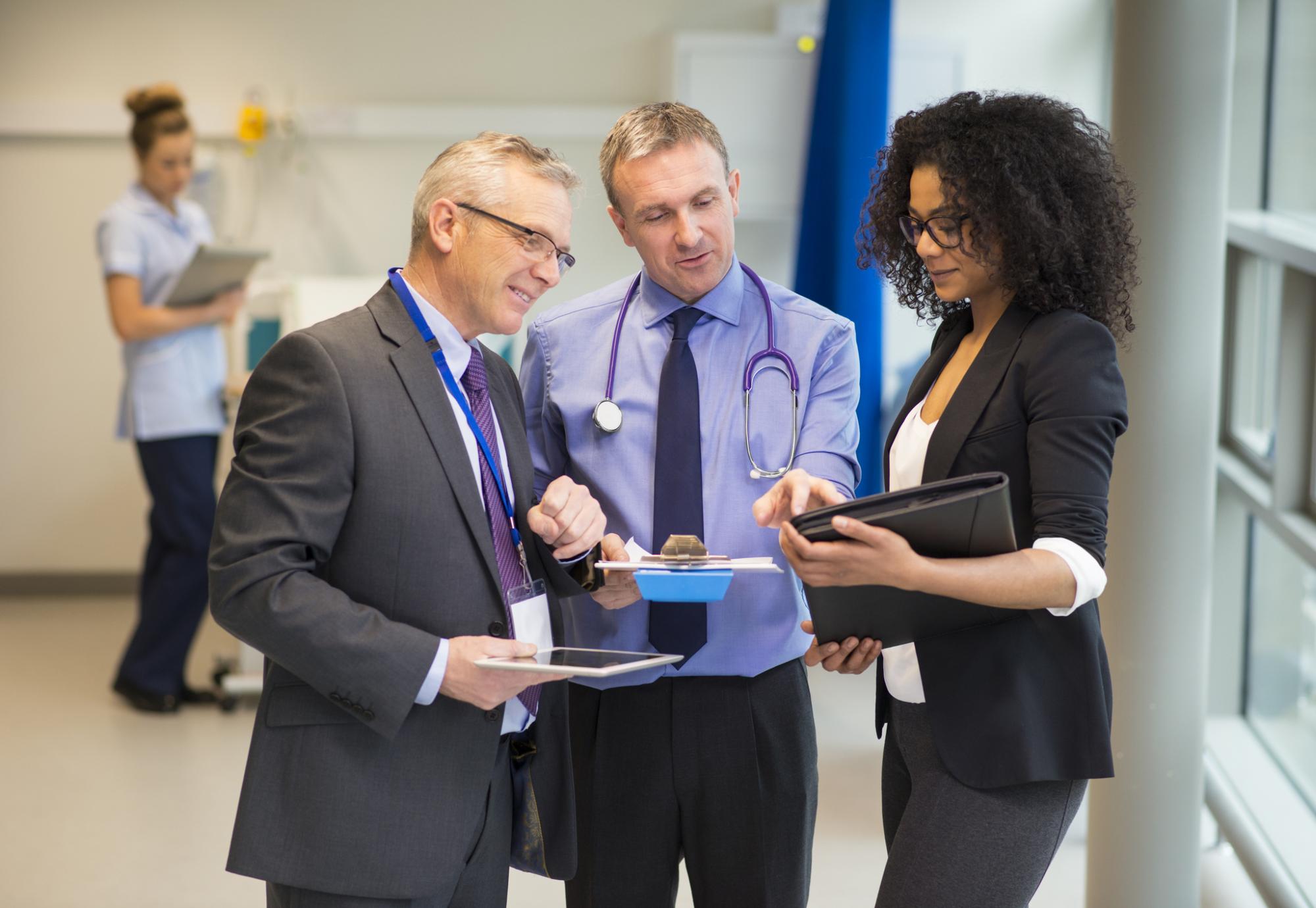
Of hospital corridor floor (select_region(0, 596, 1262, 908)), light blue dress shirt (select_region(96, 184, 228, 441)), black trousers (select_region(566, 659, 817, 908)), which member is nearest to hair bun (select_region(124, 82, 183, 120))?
light blue dress shirt (select_region(96, 184, 228, 441))

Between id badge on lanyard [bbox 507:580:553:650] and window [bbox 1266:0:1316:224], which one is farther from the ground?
window [bbox 1266:0:1316:224]

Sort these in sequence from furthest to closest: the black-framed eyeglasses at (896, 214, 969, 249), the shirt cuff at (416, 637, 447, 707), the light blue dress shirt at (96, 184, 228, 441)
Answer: the light blue dress shirt at (96, 184, 228, 441), the black-framed eyeglasses at (896, 214, 969, 249), the shirt cuff at (416, 637, 447, 707)

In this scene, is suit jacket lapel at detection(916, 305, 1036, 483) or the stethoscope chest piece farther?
the stethoscope chest piece

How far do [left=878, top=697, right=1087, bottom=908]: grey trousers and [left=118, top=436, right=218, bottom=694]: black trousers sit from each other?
10.9 feet

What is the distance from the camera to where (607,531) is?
1894 millimetres

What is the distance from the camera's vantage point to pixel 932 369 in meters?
1.69

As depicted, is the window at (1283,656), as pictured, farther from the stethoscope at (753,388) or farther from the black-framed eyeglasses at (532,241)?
the black-framed eyeglasses at (532,241)

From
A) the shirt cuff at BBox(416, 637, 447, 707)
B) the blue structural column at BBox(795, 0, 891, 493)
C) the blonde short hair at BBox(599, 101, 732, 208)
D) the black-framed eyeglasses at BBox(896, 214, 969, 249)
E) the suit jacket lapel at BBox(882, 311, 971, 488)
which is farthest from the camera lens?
the blue structural column at BBox(795, 0, 891, 493)

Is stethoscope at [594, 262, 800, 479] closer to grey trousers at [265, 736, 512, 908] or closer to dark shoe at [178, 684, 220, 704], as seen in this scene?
grey trousers at [265, 736, 512, 908]

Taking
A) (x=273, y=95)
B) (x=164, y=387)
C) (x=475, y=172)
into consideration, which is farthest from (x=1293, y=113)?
(x=273, y=95)

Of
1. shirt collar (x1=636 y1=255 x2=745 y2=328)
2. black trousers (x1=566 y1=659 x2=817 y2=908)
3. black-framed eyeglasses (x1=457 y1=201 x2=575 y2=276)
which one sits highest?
black-framed eyeglasses (x1=457 y1=201 x2=575 y2=276)

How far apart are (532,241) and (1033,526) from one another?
0.74m

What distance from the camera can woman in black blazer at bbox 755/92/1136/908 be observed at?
141cm

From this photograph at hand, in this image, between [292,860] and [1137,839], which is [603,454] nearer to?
[292,860]
